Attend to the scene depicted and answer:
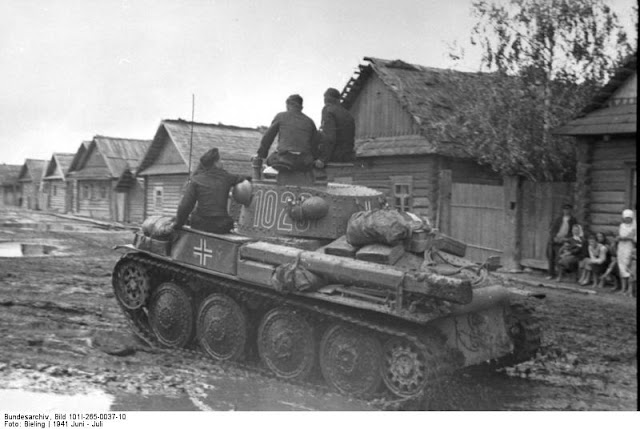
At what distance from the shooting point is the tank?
6316mm

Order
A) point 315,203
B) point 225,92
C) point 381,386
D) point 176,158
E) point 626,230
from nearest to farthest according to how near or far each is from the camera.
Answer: point 381,386
point 315,203
point 225,92
point 626,230
point 176,158

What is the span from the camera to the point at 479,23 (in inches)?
516

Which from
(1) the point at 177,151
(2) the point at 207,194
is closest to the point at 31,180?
(1) the point at 177,151

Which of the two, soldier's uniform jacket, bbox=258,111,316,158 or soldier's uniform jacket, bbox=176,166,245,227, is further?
soldier's uniform jacket, bbox=176,166,245,227

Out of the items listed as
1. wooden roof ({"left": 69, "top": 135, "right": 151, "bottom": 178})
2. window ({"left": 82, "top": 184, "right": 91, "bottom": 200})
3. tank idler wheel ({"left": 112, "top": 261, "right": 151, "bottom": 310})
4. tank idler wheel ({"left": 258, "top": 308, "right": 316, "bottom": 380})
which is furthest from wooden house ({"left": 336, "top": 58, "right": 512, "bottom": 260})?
window ({"left": 82, "top": 184, "right": 91, "bottom": 200})

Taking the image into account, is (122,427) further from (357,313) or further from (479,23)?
(479,23)

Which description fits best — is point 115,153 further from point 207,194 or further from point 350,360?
point 350,360

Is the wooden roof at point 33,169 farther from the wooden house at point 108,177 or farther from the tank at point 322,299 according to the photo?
the tank at point 322,299

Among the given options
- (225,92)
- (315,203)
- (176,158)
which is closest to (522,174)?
(225,92)

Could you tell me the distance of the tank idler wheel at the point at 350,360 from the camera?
654 centimetres

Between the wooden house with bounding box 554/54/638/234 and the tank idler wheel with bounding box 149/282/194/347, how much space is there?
8.12 m

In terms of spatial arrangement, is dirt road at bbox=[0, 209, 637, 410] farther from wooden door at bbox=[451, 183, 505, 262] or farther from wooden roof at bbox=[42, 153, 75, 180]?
wooden roof at bbox=[42, 153, 75, 180]

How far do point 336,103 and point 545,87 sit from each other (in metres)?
7.28

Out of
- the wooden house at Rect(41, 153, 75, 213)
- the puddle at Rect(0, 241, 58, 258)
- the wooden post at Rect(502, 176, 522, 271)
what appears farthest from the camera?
the wooden house at Rect(41, 153, 75, 213)
